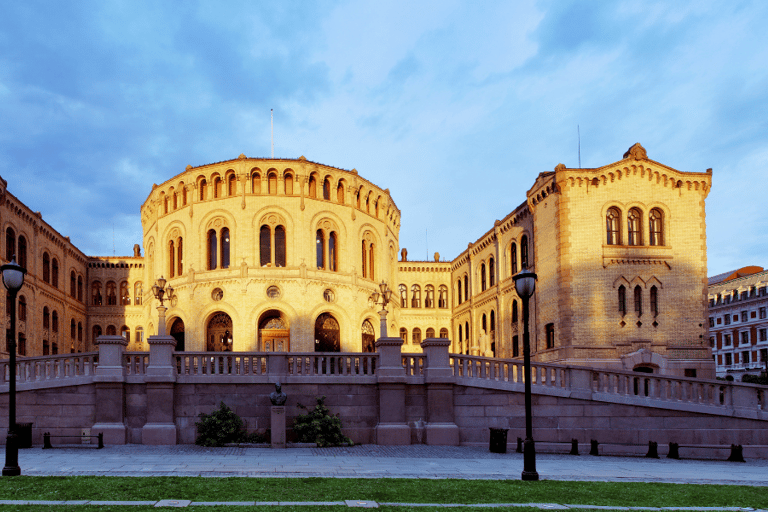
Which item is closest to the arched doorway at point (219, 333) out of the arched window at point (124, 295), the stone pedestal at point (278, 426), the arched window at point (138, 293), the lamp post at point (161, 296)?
the lamp post at point (161, 296)

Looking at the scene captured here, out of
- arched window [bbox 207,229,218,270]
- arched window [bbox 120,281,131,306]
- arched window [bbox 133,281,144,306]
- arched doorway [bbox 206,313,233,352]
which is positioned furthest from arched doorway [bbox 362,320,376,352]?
arched window [bbox 120,281,131,306]

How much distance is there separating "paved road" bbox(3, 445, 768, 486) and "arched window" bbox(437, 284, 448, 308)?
140ft

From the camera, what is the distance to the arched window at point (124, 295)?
57969 millimetres

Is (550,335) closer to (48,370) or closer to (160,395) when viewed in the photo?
(160,395)

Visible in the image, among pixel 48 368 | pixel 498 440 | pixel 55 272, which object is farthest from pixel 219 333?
pixel 498 440

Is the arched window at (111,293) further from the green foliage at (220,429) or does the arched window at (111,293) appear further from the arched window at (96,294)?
the green foliage at (220,429)

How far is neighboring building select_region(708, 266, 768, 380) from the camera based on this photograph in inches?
2990

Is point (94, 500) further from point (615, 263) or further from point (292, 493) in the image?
point (615, 263)

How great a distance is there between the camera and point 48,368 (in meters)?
20.6

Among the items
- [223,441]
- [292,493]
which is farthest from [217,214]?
[292,493]

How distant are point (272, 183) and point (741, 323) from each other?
63.2m

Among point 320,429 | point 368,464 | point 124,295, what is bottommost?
point 368,464

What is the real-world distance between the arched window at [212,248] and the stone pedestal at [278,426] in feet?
83.3

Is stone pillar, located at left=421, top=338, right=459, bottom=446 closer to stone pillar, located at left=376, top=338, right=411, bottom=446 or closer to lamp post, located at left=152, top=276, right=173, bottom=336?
stone pillar, located at left=376, top=338, right=411, bottom=446
